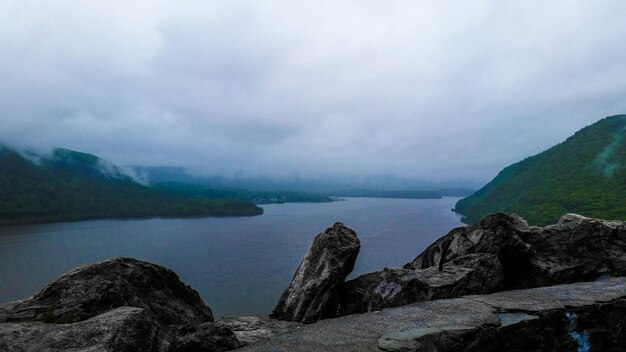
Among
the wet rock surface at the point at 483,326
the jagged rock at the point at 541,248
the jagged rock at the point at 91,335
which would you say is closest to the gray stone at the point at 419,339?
the wet rock surface at the point at 483,326

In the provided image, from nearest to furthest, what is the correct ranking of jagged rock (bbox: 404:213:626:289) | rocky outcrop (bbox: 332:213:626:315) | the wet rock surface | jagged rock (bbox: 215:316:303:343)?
the wet rock surface, jagged rock (bbox: 215:316:303:343), rocky outcrop (bbox: 332:213:626:315), jagged rock (bbox: 404:213:626:289)

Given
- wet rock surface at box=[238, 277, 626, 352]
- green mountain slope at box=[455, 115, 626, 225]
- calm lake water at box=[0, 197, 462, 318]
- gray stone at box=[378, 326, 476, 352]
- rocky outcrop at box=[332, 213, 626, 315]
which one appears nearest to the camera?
gray stone at box=[378, 326, 476, 352]

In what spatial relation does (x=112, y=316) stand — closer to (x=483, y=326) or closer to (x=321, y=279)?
(x=321, y=279)

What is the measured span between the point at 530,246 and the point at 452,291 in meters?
3.88

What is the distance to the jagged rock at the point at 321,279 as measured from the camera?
324 inches

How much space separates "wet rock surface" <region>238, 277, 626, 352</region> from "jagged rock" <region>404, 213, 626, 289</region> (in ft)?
5.47

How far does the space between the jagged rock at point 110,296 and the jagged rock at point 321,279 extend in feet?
6.75

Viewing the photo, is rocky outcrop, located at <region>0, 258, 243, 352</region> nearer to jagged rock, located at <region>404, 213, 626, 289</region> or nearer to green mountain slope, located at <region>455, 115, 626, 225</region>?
jagged rock, located at <region>404, 213, 626, 289</region>

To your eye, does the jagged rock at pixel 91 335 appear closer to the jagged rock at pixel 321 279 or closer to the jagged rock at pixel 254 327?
the jagged rock at pixel 254 327

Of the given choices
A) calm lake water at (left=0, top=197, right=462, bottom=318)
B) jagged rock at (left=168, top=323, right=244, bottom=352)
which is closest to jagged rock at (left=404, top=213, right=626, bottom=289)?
jagged rock at (left=168, top=323, right=244, bottom=352)

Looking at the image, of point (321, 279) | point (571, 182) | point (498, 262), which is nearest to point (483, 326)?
point (498, 262)

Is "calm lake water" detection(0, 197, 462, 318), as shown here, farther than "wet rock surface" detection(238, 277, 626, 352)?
Yes

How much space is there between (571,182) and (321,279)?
427ft

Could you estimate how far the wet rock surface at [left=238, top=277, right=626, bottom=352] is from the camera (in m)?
5.61
